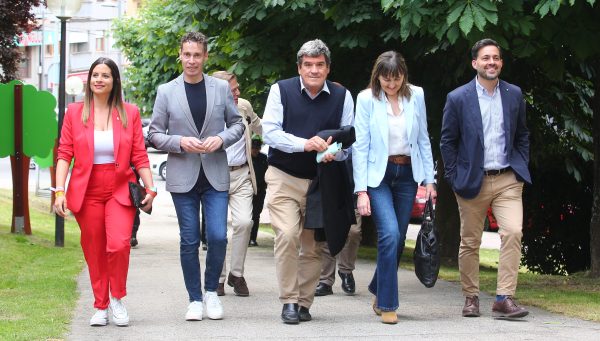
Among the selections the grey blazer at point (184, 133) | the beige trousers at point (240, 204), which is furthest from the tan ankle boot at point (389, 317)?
the beige trousers at point (240, 204)

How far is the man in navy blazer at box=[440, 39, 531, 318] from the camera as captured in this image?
8.42m

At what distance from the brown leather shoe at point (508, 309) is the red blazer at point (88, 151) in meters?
2.59

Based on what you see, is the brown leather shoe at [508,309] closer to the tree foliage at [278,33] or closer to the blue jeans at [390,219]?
the blue jeans at [390,219]

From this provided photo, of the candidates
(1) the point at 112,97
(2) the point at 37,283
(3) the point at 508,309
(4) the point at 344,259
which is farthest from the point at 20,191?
(3) the point at 508,309

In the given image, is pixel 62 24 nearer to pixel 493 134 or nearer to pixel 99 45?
pixel 493 134

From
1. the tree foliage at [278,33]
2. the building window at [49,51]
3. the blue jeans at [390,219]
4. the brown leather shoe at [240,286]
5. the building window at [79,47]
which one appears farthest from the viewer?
the building window at [49,51]

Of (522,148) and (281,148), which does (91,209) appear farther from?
(522,148)

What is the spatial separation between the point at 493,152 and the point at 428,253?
2.74 ft

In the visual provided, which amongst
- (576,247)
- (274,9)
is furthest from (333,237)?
(576,247)

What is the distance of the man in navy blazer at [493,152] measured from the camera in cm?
842

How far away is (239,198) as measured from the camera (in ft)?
32.3

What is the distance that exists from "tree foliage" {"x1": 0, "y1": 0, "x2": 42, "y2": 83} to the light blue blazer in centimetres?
942

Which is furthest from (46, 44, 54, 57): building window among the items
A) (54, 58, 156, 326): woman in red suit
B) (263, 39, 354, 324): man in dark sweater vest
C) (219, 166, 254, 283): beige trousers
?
(263, 39, 354, 324): man in dark sweater vest

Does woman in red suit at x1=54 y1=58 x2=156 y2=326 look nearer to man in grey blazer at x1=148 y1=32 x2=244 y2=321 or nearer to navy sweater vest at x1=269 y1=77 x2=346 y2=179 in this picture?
man in grey blazer at x1=148 y1=32 x2=244 y2=321
